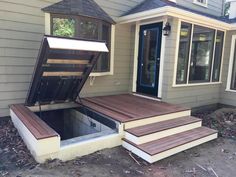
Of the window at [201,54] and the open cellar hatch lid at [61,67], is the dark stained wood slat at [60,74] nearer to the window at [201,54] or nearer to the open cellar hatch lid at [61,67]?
the open cellar hatch lid at [61,67]

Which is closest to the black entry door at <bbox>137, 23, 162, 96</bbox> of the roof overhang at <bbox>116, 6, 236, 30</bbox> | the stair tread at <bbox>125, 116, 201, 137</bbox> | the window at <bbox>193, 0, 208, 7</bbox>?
the roof overhang at <bbox>116, 6, 236, 30</bbox>

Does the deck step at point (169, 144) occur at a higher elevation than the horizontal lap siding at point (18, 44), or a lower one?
lower

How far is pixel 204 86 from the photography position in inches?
247

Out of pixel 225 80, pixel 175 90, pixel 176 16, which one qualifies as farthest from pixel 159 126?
pixel 225 80

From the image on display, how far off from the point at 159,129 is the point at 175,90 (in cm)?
190

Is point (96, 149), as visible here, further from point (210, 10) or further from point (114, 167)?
point (210, 10)

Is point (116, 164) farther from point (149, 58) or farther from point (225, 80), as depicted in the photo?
point (225, 80)

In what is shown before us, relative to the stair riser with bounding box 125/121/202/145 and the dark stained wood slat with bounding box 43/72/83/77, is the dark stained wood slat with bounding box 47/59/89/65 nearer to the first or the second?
the dark stained wood slat with bounding box 43/72/83/77

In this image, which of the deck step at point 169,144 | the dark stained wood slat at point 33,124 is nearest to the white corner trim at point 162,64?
the deck step at point 169,144

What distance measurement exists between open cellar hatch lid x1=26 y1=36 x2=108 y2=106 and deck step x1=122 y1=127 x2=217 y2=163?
5.30ft

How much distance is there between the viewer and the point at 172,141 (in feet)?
12.4

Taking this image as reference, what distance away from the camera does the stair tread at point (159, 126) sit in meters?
3.70

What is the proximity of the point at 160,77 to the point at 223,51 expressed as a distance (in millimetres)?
2556

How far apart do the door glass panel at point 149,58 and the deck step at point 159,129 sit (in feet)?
5.41
